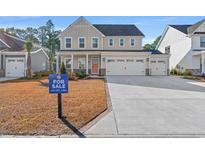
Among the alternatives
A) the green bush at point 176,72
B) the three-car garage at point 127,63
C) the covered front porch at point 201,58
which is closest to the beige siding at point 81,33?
the three-car garage at point 127,63

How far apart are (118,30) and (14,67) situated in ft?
50.3

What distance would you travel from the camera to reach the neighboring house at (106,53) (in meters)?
33.2

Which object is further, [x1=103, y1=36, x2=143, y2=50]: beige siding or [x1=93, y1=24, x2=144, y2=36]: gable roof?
[x1=93, y1=24, x2=144, y2=36]: gable roof

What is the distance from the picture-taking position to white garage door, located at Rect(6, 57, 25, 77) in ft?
107

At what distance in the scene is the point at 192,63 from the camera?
34.6 metres

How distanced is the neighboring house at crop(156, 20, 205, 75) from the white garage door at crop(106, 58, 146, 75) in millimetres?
6572

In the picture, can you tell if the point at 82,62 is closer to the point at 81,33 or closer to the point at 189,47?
the point at 81,33

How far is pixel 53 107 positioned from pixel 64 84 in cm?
189

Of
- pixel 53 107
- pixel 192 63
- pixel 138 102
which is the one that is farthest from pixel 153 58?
pixel 53 107

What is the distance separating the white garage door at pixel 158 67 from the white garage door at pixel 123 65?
1890 mm

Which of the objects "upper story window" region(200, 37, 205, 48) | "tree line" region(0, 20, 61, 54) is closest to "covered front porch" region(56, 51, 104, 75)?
"upper story window" region(200, 37, 205, 48)

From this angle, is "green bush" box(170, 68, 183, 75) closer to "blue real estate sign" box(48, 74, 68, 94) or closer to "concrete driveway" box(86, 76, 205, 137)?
"concrete driveway" box(86, 76, 205, 137)

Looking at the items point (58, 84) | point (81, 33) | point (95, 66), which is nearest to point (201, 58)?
point (95, 66)

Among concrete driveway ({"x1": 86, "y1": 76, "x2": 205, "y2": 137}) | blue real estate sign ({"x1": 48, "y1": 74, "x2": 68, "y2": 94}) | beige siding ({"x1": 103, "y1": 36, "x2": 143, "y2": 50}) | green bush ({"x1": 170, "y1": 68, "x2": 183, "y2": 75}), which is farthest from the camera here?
beige siding ({"x1": 103, "y1": 36, "x2": 143, "y2": 50})
